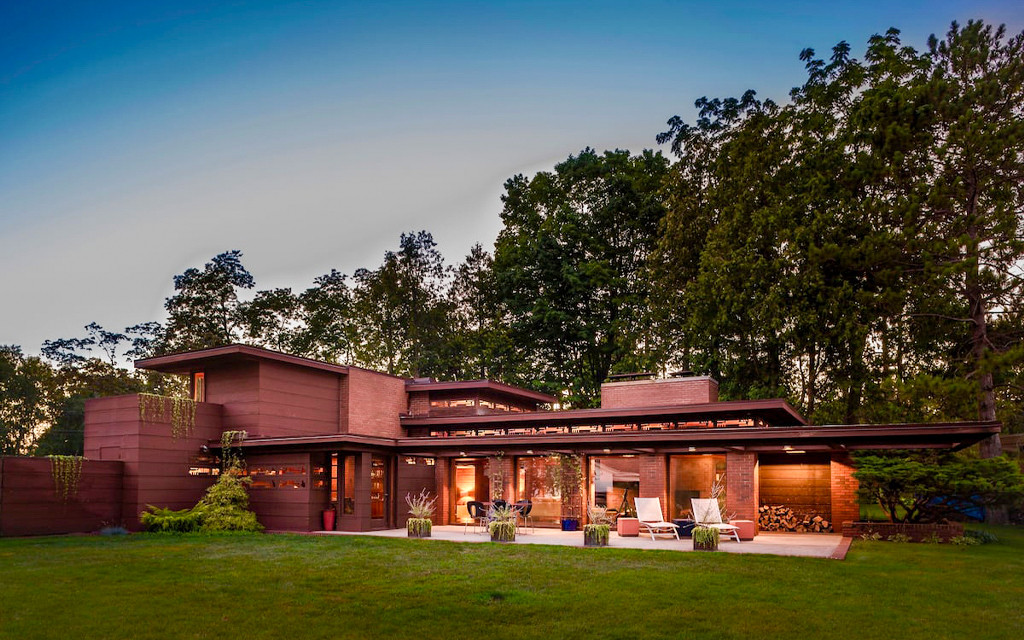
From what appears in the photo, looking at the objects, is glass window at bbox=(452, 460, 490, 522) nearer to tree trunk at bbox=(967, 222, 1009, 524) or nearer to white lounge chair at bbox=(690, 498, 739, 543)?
white lounge chair at bbox=(690, 498, 739, 543)

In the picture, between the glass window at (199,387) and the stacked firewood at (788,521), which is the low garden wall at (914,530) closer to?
the stacked firewood at (788,521)

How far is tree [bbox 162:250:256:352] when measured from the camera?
39.2 meters

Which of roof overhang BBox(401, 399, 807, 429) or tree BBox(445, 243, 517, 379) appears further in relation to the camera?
tree BBox(445, 243, 517, 379)

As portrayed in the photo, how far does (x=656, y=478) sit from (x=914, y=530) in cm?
583

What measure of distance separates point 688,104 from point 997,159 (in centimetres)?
1316

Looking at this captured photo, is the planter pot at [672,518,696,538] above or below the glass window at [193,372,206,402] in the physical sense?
below

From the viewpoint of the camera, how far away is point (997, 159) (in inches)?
867

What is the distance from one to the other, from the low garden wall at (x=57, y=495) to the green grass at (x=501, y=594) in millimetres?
4307

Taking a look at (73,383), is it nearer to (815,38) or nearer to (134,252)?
(134,252)

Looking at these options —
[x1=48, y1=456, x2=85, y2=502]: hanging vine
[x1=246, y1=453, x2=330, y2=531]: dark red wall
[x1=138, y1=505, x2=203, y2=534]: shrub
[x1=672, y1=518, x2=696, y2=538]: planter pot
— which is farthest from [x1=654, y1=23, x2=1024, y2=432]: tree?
[x1=48, y1=456, x2=85, y2=502]: hanging vine

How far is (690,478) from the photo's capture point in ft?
64.4

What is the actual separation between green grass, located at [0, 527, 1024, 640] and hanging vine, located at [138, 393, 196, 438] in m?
6.38

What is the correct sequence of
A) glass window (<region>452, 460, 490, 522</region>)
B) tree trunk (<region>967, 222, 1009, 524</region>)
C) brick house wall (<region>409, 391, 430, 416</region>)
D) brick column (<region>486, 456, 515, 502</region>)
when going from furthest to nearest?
brick house wall (<region>409, 391, 430, 416</region>)
glass window (<region>452, 460, 490, 522</region>)
tree trunk (<region>967, 222, 1009, 524</region>)
brick column (<region>486, 456, 515, 502</region>)

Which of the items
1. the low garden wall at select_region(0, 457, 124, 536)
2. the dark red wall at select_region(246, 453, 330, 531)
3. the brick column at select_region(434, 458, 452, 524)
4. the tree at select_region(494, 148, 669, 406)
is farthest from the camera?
the tree at select_region(494, 148, 669, 406)
